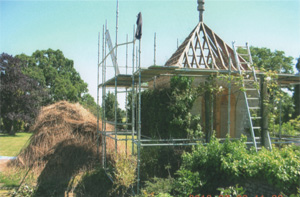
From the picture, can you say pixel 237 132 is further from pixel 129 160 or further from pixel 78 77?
pixel 78 77

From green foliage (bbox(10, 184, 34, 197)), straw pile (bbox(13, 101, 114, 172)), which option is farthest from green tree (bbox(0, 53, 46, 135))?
green foliage (bbox(10, 184, 34, 197))

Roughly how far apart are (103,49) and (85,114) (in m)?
3.46

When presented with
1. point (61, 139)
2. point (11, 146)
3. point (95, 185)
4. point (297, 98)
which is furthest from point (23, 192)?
point (297, 98)

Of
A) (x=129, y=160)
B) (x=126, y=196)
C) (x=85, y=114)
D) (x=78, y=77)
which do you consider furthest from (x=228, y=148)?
(x=78, y=77)

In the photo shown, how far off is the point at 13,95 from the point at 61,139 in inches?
843

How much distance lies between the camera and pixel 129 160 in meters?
8.16

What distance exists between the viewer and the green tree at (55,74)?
37.6 metres

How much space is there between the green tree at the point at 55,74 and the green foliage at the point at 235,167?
3065 centimetres

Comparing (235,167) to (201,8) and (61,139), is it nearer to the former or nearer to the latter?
(61,139)

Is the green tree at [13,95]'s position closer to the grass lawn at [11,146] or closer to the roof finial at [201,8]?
the grass lawn at [11,146]

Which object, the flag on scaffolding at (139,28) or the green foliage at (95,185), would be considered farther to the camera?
the green foliage at (95,185)

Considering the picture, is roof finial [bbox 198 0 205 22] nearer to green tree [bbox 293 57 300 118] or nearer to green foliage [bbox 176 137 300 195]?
green foliage [bbox 176 137 300 195]

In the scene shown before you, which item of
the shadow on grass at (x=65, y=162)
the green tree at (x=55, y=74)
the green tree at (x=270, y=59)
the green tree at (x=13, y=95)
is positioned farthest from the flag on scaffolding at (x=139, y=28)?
the green tree at (x=55, y=74)

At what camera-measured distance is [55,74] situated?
39438 mm
